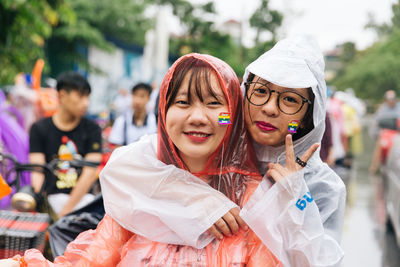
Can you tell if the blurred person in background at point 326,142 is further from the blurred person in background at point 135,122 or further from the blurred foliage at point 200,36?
the blurred foliage at point 200,36

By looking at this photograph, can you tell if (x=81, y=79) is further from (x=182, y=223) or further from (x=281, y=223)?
(x=281, y=223)

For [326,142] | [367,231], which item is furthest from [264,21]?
[326,142]

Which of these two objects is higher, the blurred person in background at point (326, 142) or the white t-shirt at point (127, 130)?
the blurred person in background at point (326, 142)

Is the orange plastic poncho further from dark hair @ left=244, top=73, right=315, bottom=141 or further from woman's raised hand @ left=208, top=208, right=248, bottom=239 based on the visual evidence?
dark hair @ left=244, top=73, right=315, bottom=141

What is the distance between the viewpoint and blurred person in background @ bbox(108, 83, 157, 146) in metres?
4.87

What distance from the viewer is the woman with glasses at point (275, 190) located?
5.05 ft

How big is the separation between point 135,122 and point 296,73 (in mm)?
3447

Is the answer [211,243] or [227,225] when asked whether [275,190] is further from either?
[211,243]

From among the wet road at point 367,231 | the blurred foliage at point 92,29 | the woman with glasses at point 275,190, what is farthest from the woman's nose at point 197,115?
the blurred foliage at point 92,29

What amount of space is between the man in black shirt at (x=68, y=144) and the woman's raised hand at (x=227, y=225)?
6.06 ft

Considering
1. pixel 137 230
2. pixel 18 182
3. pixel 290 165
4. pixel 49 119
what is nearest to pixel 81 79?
pixel 49 119

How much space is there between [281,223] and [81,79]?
255 cm

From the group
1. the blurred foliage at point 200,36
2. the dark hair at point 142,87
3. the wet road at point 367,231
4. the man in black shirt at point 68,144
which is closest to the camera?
the man in black shirt at point 68,144

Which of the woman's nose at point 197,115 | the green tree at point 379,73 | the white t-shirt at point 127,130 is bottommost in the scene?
the green tree at point 379,73
